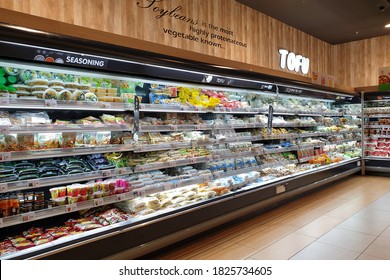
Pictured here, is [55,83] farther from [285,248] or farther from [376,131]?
[376,131]

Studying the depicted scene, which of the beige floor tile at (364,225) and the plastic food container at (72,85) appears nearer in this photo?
the plastic food container at (72,85)

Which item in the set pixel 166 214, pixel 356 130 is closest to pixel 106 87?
pixel 166 214

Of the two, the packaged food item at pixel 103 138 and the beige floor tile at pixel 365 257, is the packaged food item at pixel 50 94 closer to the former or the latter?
the packaged food item at pixel 103 138

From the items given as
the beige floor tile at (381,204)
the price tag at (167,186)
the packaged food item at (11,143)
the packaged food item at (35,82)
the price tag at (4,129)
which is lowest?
the beige floor tile at (381,204)

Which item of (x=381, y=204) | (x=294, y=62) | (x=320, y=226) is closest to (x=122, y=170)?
(x=320, y=226)

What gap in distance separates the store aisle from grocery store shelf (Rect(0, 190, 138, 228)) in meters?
0.76

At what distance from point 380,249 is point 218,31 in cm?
397

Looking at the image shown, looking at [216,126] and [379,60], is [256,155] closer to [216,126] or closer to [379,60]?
[216,126]

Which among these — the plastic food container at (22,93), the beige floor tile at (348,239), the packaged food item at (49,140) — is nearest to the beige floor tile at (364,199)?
the beige floor tile at (348,239)

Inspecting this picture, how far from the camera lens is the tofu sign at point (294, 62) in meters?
6.73

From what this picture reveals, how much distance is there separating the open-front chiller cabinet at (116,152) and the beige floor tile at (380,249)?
4.45 feet

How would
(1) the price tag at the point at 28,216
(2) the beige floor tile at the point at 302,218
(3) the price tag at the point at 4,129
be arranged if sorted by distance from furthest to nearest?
(2) the beige floor tile at the point at 302,218
(1) the price tag at the point at 28,216
(3) the price tag at the point at 4,129

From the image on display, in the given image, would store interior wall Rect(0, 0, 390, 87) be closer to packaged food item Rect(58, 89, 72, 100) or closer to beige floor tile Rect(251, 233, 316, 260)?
packaged food item Rect(58, 89, 72, 100)

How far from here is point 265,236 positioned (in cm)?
365
